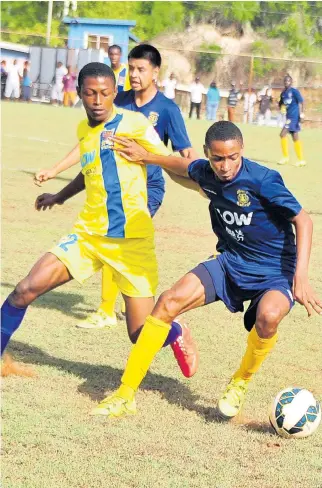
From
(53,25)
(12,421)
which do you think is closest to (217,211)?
(12,421)

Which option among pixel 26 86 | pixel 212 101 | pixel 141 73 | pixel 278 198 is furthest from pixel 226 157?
pixel 26 86

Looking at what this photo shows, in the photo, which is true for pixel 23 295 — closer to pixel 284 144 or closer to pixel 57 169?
pixel 57 169

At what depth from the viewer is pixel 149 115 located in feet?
24.8

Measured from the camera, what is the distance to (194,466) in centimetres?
474

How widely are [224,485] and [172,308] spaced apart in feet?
4.23

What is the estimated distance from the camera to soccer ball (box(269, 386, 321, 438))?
17.3ft

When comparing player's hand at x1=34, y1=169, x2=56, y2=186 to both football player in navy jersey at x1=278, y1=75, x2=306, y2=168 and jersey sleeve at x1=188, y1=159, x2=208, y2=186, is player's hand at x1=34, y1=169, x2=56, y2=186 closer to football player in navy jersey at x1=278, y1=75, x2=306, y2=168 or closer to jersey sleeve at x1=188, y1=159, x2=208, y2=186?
jersey sleeve at x1=188, y1=159, x2=208, y2=186

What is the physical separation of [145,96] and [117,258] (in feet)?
6.86

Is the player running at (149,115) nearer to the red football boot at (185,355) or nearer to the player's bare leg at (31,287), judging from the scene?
the red football boot at (185,355)

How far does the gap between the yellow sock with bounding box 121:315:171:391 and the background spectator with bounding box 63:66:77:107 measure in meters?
36.6

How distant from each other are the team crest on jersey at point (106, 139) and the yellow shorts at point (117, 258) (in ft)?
1.81

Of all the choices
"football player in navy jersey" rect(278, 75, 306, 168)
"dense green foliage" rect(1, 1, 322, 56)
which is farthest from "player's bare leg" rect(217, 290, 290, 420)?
"dense green foliage" rect(1, 1, 322, 56)

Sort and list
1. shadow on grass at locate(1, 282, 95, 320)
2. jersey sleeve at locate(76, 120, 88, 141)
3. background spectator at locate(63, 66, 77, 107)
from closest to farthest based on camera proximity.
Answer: jersey sleeve at locate(76, 120, 88, 141)
shadow on grass at locate(1, 282, 95, 320)
background spectator at locate(63, 66, 77, 107)

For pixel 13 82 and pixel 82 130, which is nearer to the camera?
pixel 82 130
